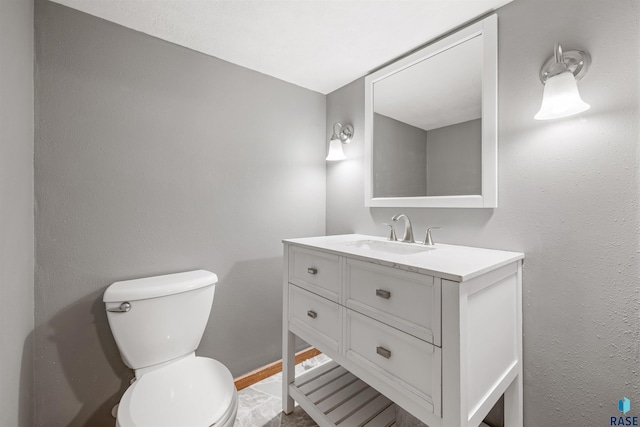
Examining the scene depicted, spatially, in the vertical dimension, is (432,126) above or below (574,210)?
above

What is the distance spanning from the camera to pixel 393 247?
1420 millimetres

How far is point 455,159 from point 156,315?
5.35 feet

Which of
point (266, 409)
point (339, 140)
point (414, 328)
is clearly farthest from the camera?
point (339, 140)

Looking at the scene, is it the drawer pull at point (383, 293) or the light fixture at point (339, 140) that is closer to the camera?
the drawer pull at point (383, 293)

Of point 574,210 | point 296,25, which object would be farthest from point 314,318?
point 296,25

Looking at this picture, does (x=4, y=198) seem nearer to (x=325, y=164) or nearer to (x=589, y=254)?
(x=325, y=164)

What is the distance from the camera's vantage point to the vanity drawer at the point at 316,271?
1179mm

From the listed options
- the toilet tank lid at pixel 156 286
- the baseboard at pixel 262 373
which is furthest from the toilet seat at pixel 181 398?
the baseboard at pixel 262 373

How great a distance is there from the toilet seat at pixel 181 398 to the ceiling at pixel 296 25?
5.37 ft

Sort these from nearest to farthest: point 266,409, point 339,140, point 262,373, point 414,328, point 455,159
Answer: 1. point 414,328
2. point 455,159
3. point 266,409
4. point 262,373
5. point 339,140

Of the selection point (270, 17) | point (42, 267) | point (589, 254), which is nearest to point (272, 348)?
point (42, 267)

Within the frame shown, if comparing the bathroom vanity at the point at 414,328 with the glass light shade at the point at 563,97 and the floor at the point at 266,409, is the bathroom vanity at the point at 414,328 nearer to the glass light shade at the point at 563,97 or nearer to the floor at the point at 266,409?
the floor at the point at 266,409

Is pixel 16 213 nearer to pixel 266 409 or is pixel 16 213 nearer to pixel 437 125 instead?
pixel 266 409

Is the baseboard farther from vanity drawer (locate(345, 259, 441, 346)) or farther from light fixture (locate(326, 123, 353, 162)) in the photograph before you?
light fixture (locate(326, 123, 353, 162))
